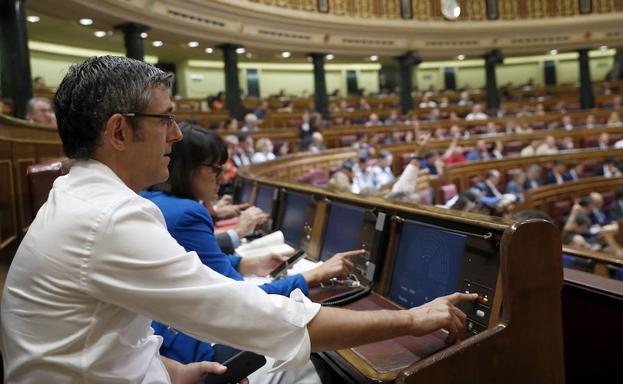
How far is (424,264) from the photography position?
1.50m

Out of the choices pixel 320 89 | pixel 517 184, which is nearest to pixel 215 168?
pixel 517 184

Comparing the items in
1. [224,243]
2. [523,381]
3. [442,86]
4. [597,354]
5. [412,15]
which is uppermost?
[412,15]

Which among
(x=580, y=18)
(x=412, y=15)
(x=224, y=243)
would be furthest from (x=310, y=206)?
(x=580, y=18)

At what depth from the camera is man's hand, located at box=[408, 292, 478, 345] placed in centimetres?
104

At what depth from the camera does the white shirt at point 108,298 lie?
0.82m

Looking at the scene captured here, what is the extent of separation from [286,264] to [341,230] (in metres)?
0.28

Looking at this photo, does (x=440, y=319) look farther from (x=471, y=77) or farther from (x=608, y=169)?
(x=471, y=77)

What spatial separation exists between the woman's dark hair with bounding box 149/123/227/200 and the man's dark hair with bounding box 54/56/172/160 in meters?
0.73

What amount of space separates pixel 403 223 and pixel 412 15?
39.8 feet

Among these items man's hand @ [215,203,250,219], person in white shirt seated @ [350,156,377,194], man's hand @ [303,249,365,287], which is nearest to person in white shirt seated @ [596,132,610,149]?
person in white shirt seated @ [350,156,377,194]

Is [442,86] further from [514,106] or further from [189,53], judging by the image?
[189,53]

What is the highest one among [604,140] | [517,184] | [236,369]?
[604,140]

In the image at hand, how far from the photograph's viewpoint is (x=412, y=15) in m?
12.7

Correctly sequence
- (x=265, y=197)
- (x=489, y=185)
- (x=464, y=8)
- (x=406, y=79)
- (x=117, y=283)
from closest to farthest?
1. (x=117, y=283)
2. (x=265, y=197)
3. (x=489, y=185)
4. (x=406, y=79)
5. (x=464, y=8)
